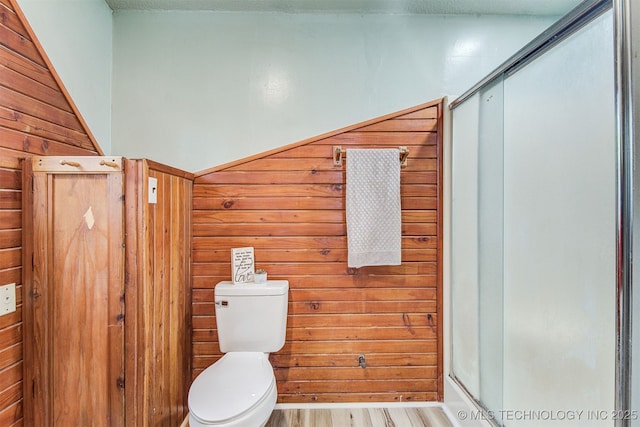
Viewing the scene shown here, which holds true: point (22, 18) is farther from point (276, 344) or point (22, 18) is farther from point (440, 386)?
point (440, 386)

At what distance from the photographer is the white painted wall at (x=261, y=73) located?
1.84m

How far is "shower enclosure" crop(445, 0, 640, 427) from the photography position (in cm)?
82

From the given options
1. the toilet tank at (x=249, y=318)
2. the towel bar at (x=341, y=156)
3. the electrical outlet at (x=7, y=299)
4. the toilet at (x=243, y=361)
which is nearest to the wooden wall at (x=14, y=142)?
the electrical outlet at (x=7, y=299)

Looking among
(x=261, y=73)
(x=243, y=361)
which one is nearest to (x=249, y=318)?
(x=243, y=361)

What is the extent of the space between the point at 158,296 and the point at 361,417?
1.35 m

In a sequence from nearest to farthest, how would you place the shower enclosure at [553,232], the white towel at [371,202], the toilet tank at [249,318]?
the shower enclosure at [553,232], the toilet tank at [249,318], the white towel at [371,202]

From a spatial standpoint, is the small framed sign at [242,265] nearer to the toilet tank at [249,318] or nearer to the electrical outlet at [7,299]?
the toilet tank at [249,318]

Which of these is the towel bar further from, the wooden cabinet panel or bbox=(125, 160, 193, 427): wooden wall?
the wooden cabinet panel

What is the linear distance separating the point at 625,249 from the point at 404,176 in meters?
1.16

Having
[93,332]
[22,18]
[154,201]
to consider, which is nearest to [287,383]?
[93,332]

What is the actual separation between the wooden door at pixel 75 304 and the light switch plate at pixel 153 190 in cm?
11

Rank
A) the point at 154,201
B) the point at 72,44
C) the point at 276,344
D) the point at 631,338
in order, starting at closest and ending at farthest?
the point at 631,338 < the point at 154,201 < the point at 72,44 < the point at 276,344

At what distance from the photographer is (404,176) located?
6.08ft

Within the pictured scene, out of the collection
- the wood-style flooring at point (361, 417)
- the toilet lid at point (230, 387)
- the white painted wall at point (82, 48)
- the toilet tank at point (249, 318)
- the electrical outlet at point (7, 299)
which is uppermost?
the white painted wall at point (82, 48)
